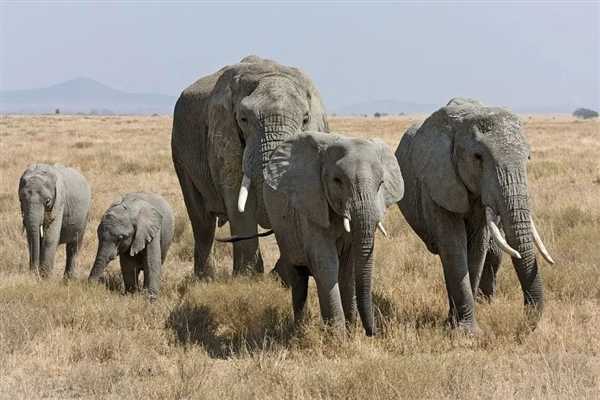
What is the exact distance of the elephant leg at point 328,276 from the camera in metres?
5.87

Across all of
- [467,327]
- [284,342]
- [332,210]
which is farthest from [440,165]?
[284,342]

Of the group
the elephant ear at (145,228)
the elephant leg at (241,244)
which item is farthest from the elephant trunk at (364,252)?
the elephant ear at (145,228)

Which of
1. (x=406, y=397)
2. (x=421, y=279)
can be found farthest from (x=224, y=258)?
(x=406, y=397)

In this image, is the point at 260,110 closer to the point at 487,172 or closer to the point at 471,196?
the point at 471,196

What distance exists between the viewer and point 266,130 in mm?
7109

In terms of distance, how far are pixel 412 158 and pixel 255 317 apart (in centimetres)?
191

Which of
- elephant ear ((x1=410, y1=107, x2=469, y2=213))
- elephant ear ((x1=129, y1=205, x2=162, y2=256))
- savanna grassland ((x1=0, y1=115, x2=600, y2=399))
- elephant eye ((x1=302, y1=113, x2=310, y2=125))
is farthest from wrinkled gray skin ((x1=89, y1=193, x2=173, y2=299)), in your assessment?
elephant ear ((x1=410, y1=107, x2=469, y2=213))

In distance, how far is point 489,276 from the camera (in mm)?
7477

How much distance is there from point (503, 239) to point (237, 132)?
304 centimetres

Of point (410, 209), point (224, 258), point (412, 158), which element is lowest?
point (224, 258)

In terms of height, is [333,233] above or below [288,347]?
above

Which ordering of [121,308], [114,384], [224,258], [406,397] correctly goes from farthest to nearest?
[224,258] < [121,308] < [114,384] < [406,397]

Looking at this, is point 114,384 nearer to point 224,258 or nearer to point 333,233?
point 333,233

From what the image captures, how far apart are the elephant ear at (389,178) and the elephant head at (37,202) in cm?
461
